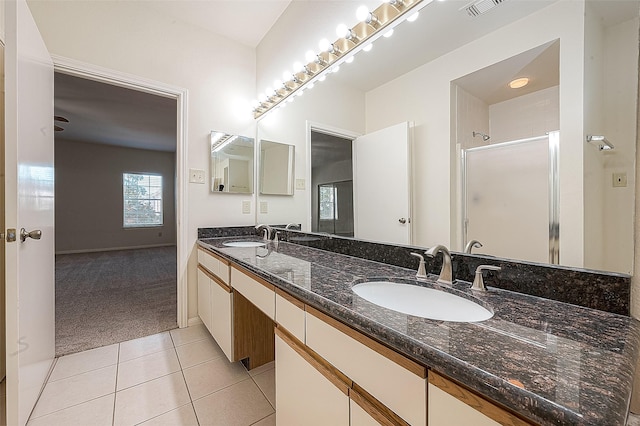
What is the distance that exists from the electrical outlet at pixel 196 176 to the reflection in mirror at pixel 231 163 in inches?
3.4

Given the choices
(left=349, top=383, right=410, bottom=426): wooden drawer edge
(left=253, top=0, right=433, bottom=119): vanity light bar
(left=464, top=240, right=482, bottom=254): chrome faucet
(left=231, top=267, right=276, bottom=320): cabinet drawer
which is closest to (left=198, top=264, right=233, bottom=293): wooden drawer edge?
(left=231, top=267, right=276, bottom=320): cabinet drawer

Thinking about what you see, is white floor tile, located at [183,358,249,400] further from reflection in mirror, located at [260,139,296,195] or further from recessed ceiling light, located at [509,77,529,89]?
recessed ceiling light, located at [509,77,529,89]

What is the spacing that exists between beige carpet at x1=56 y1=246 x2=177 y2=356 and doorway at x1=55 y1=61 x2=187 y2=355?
25 mm

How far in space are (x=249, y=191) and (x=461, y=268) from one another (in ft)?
6.36

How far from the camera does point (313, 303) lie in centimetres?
77

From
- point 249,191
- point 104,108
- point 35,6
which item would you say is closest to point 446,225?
point 249,191

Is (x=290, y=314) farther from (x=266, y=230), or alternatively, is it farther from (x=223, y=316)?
(x=266, y=230)

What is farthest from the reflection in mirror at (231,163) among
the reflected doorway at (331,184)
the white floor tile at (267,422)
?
the white floor tile at (267,422)

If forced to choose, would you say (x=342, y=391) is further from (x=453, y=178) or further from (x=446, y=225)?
(x=453, y=178)

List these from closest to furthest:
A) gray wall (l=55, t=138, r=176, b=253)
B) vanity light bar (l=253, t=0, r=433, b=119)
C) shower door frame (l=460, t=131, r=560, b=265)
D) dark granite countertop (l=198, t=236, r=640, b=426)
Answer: dark granite countertop (l=198, t=236, r=640, b=426), shower door frame (l=460, t=131, r=560, b=265), vanity light bar (l=253, t=0, r=433, b=119), gray wall (l=55, t=138, r=176, b=253)

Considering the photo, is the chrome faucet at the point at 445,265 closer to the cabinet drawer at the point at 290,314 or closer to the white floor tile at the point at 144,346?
the cabinet drawer at the point at 290,314

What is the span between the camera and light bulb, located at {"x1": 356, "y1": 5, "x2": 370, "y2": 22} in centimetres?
132

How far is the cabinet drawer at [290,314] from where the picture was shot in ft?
2.81

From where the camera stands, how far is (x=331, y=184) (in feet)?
5.34
